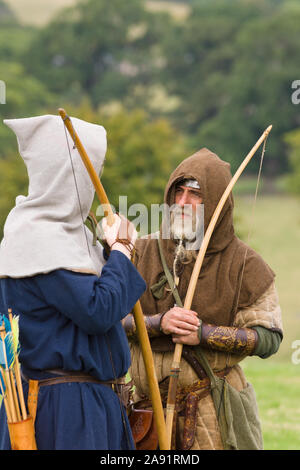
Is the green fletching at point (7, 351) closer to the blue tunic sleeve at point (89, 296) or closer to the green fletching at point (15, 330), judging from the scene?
the green fletching at point (15, 330)

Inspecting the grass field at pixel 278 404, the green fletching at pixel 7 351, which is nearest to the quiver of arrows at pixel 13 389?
the green fletching at pixel 7 351

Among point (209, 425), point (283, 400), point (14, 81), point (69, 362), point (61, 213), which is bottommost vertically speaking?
point (283, 400)

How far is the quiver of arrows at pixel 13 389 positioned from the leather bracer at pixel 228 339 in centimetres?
103

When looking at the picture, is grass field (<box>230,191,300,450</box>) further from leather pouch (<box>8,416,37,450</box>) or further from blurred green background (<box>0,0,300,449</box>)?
leather pouch (<box>8,416,37,450</box>)

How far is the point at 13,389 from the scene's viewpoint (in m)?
2.83

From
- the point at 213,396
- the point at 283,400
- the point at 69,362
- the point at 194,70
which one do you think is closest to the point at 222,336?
the point at 213,396

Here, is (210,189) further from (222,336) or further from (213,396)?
(213,396)

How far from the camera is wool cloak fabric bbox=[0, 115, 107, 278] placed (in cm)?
280

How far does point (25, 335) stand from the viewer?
2854mm

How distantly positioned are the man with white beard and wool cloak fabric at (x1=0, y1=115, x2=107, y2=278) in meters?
0.81

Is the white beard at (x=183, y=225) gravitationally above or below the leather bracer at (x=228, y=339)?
above

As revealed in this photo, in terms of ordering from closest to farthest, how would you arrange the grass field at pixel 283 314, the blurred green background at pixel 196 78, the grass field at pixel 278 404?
1. the grass field at pixel 278 404
2. the grass field at pixel 283 314
3. the blurred green background at pixel 196 78

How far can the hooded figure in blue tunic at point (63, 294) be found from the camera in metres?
2.78
